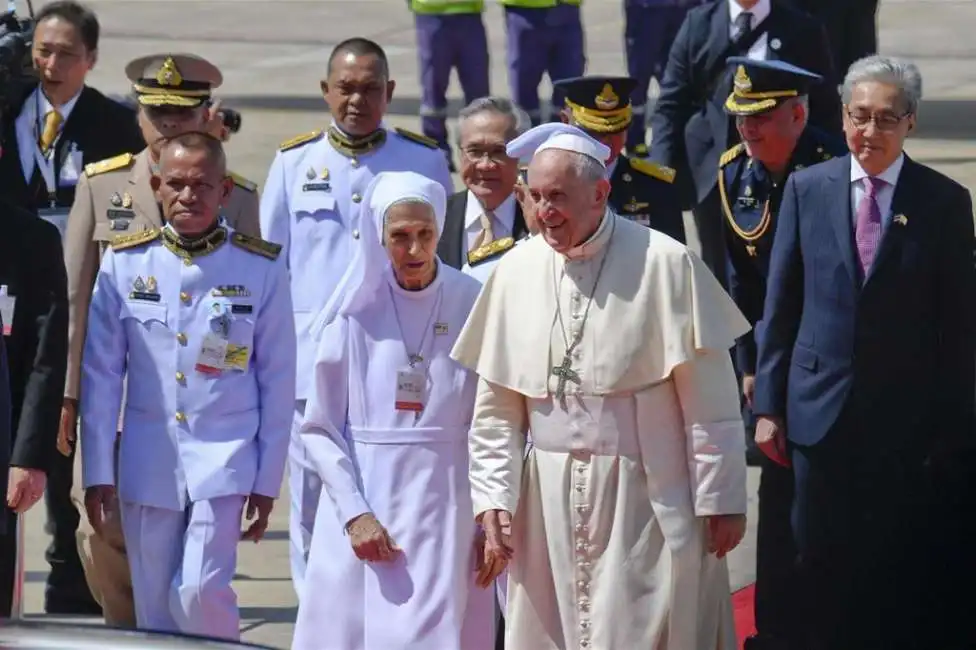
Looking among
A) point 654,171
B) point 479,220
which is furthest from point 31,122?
point 654,171

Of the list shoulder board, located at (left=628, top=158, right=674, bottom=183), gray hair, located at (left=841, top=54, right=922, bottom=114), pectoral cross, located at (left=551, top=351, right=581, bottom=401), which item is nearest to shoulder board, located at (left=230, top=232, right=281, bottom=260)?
pectoral cross, located at (left=551, top=351, right=581, bottom=401)

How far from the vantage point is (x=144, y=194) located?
24.4 feet

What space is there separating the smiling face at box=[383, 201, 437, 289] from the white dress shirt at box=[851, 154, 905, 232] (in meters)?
1.30

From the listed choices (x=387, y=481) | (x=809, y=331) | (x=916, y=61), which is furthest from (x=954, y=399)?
(x=916, y=61)

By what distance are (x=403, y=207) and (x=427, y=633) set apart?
115 cm

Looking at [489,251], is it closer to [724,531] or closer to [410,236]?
[410,236]

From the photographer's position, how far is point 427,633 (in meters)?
6.31

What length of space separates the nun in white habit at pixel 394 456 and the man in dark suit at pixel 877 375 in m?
1.09

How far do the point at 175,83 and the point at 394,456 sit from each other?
197cm

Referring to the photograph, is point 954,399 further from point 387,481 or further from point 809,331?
point 387,481

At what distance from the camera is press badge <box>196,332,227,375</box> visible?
6773 mm

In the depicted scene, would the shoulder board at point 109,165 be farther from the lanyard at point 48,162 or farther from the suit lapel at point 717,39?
the suit lapel at point 717,39

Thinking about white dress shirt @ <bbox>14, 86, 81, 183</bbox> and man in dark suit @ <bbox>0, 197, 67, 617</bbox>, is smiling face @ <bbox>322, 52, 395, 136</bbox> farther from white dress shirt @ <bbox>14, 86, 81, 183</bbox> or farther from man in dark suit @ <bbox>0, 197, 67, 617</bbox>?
man in dark suit @ <bbox>0, 197, 67, 617</bbox>

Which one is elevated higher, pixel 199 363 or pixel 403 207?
pixel 403 207
